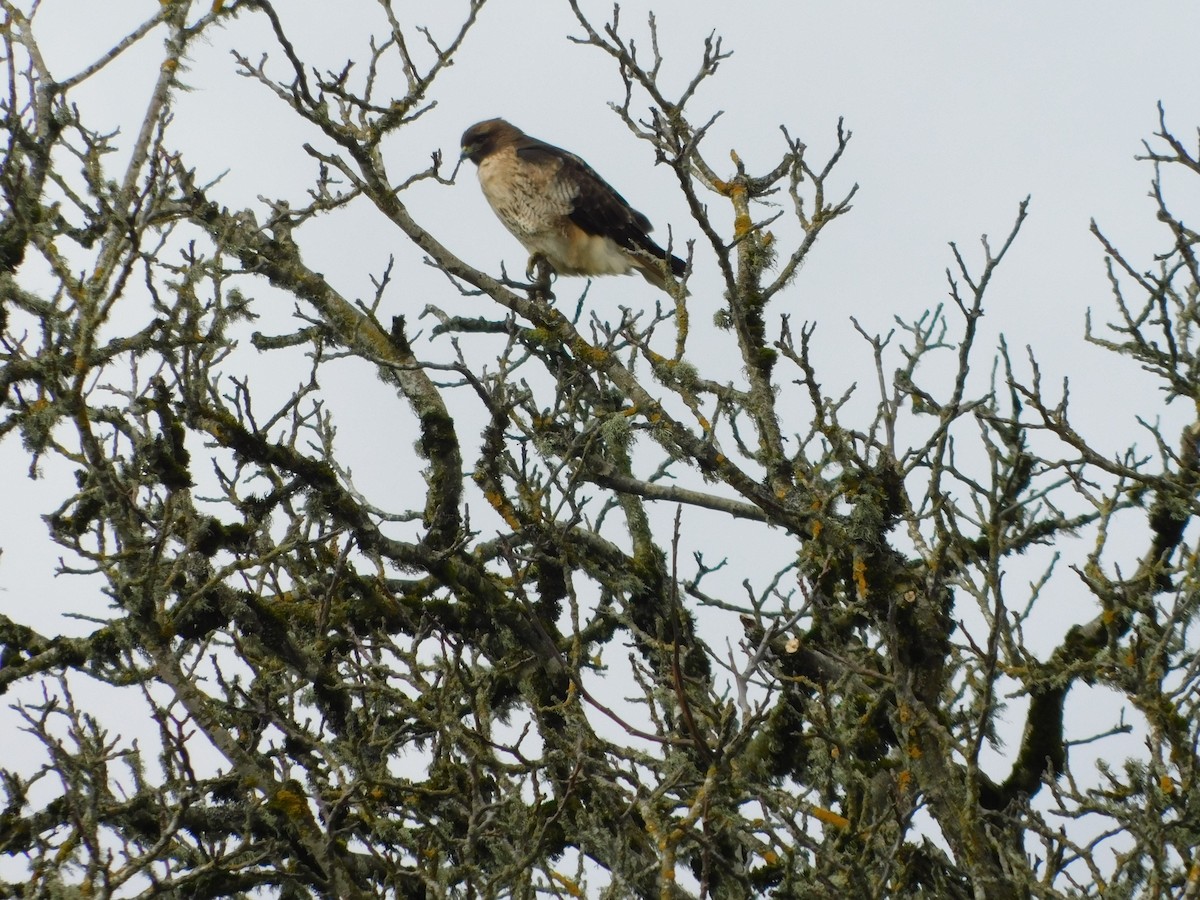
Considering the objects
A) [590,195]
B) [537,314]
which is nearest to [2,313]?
[537,314]

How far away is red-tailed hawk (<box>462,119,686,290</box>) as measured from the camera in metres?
7.70

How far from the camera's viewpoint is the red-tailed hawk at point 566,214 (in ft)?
25.3

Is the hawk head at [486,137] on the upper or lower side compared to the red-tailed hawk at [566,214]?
upper

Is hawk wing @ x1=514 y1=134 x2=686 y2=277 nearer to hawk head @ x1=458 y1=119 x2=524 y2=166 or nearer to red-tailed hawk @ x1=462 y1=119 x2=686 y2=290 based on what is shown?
red-tailed hawk @ x1=462 y1=119 x2=686 y2=290

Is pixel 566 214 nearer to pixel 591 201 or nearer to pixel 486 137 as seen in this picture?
pixel 591 201

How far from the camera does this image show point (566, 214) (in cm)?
771

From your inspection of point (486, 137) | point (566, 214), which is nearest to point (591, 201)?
point (566, 214)

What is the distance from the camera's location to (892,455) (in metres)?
4.29

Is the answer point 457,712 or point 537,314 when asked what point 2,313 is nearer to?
point 537,314

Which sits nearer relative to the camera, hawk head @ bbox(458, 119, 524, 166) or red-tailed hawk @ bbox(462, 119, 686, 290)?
red-tailed hawk @ bbox(462, 119, 686, 290)

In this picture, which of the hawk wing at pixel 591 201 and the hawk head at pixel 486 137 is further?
the hawk head at pixel 486 137

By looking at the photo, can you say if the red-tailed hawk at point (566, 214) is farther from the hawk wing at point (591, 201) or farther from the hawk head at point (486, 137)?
the hawk head at point (486, 137)

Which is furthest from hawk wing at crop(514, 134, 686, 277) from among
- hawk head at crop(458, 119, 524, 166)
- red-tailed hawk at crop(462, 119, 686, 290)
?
hawk head at crop(458, 119, 524, 166)

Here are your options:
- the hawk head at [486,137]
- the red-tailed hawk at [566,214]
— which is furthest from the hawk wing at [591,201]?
Answer: the hawk head at [486,137]
